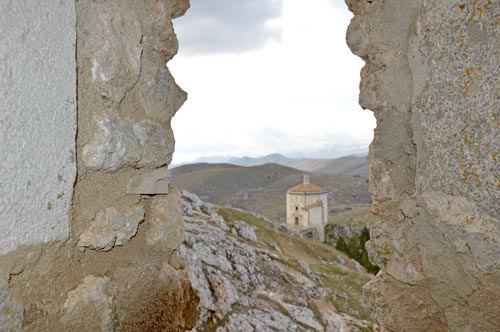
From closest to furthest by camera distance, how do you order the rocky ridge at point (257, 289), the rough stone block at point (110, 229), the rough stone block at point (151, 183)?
the rough stone block at point (110, 229), the rough stone block at point (151, 183), the rocky ridge at point (257, 289)

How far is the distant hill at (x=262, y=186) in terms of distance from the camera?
69.9m

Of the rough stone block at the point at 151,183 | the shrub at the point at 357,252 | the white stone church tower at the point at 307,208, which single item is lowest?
the shrub at the point at 357,252

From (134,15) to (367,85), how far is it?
1316mm

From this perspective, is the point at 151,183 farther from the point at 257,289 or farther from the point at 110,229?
the point at 257,289

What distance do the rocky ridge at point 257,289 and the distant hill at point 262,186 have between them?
43.5 meters

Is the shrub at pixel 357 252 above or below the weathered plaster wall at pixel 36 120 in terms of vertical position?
below

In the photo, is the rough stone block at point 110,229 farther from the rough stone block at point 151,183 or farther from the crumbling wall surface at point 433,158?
the crumbling wall surface at point 433,158

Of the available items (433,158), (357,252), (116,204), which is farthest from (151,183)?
(357,252)

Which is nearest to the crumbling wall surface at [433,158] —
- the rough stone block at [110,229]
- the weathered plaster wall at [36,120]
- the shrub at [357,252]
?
the rough stone block at [110,229]

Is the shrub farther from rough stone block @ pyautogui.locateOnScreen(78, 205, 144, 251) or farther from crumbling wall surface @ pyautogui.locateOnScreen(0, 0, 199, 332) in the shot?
rough stone block @ pyautogui.locateOnScreen(78, 205, 144, 251)

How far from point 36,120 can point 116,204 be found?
54 centimetres

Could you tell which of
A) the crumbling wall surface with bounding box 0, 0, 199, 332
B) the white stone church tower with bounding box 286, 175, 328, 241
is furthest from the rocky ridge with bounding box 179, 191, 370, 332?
the white stone church tower with bounding box 286, 175, 328, 241

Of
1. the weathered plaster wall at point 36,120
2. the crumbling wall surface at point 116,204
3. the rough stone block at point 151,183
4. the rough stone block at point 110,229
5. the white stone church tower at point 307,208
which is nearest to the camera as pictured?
the weathered plaster wall at point 36,120

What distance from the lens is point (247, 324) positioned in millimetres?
8742
